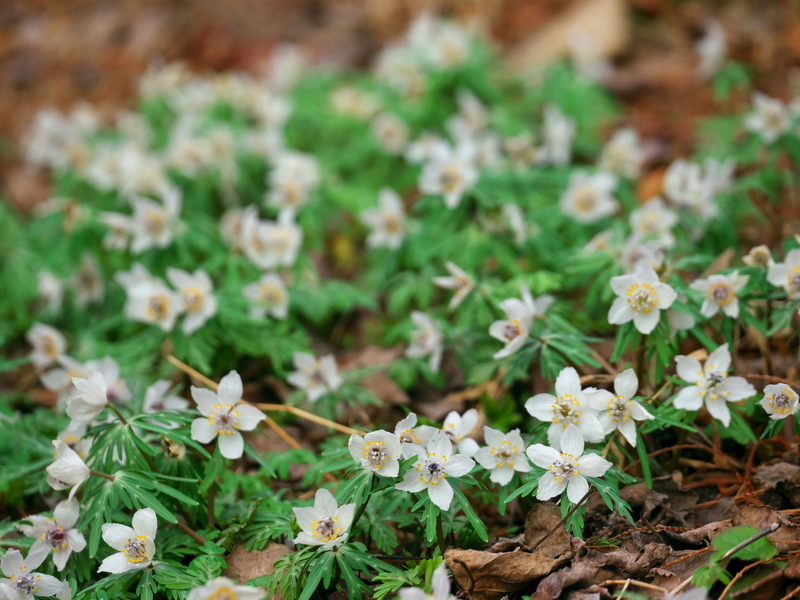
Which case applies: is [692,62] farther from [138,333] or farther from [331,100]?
[138,333]

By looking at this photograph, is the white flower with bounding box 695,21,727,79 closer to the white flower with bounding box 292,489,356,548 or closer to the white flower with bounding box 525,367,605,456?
the white flower with bounding box 525,367,605,456

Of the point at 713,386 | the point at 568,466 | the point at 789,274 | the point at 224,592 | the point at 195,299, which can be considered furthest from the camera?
the point at 195,299

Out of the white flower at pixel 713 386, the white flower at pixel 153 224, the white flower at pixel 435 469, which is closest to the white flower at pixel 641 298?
the white flower at pixel 713 386

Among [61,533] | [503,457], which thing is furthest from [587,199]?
[61,533]

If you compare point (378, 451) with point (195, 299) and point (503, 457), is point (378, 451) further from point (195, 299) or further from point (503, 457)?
point (195, 299)

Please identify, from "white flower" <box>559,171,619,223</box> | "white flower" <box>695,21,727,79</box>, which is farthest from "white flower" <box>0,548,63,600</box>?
"white flower" <box>695,21,727,79</box>
